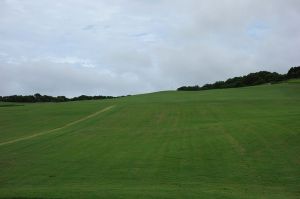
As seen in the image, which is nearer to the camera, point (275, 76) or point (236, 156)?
point (236, 156)

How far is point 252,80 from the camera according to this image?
157 m

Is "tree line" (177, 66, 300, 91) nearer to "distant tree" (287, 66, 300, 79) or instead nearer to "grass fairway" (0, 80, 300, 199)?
"distant tree" (287, 66, 300, 79)

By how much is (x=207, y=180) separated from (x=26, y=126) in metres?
28.9

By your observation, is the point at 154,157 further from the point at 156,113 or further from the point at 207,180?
the point at 156,113

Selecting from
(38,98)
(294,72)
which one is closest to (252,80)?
(294,72)

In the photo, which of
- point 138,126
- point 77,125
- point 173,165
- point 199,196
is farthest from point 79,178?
point 77,125

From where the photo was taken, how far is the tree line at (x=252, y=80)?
153m

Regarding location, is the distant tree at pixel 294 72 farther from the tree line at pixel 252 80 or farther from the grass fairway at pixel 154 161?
the grass fairway at pixel 154 161

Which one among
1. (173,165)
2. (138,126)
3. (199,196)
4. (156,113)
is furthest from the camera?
(156,113)

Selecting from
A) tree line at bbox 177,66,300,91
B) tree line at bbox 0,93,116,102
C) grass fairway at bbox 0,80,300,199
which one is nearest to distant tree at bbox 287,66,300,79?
tree line at bbox 177,66,300,91

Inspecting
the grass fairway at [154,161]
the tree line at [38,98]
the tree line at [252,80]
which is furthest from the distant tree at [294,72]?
the grass fairway at [154,161]

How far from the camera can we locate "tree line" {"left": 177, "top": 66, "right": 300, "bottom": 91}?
153 metres

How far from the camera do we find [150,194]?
14828 millimetres

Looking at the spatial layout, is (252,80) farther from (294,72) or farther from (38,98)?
(38,98)
